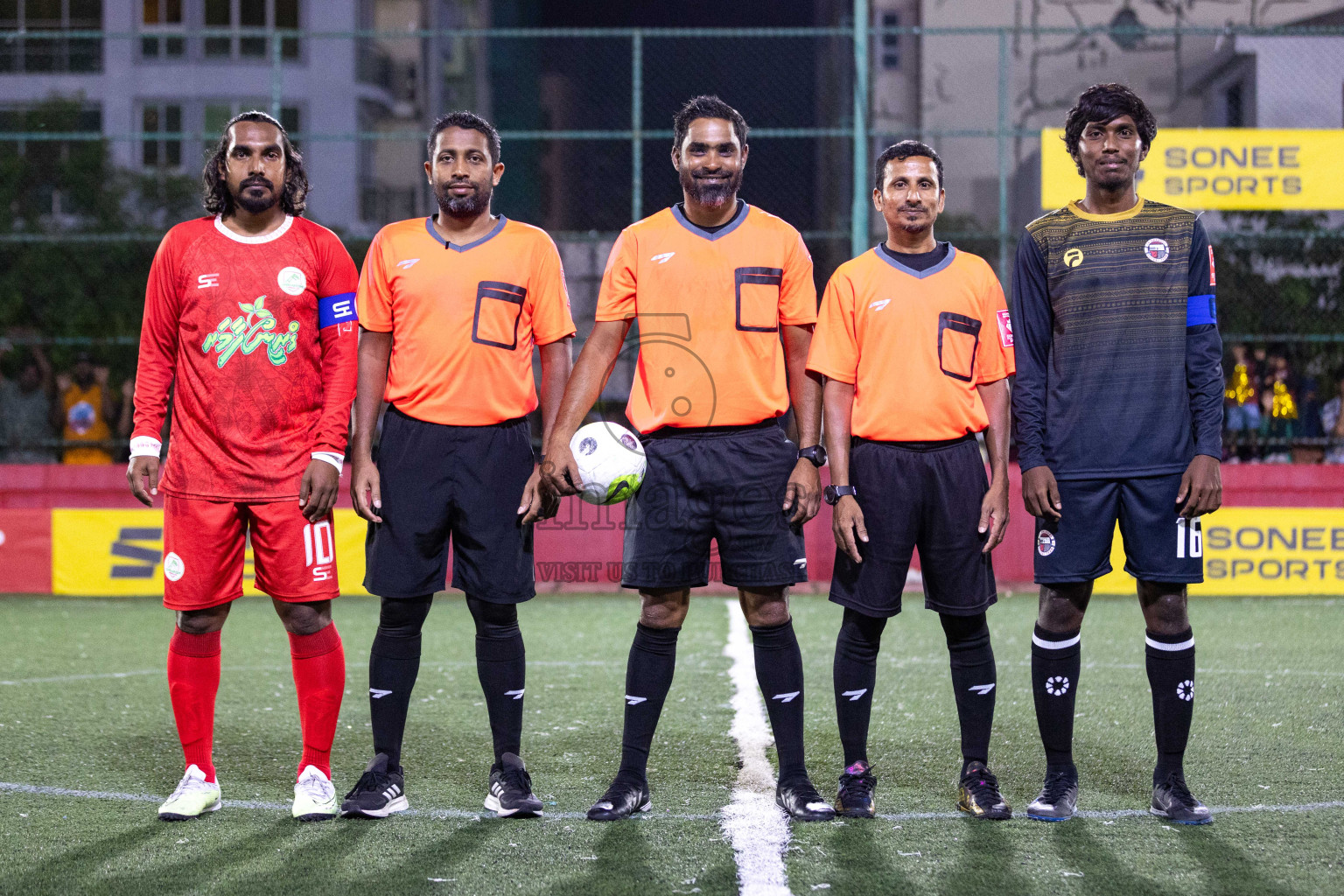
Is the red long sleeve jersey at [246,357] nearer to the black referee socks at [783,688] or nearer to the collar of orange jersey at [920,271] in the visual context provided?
the black referee socks at [783,688]

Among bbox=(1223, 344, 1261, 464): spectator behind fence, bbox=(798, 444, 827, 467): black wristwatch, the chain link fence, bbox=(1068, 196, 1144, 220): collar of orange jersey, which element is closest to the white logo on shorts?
bbox=(798, 444, 827, 467): black wristwatch

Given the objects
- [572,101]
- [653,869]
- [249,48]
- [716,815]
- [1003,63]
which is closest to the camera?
[653,869]

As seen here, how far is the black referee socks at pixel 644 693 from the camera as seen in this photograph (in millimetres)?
4004

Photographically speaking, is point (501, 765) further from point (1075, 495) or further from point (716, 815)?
point (1075, 495)

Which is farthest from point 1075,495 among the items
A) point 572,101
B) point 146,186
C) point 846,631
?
point 572,101

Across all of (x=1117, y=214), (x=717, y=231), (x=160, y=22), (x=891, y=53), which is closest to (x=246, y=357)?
(x=717, y=231)

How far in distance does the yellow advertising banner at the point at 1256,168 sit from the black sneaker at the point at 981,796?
8767mm

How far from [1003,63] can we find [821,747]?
9.19 m

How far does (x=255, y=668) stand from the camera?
6.90 meters

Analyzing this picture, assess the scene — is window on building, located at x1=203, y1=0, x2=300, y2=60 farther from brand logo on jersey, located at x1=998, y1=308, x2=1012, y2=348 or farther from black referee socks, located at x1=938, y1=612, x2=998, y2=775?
black referee socks, located at x1=938, y1=612, x2=998, y2=775

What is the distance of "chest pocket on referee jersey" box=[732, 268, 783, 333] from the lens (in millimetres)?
3924

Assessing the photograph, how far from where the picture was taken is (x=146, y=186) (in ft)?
47.6

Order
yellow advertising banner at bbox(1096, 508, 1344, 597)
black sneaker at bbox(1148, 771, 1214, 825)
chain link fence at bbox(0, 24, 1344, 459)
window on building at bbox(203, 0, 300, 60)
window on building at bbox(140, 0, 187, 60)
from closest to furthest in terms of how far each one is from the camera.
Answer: black sneaker at bbox(1148, 771, 1214, 825) < yellow advertising banner at bbox(1096, 508, 1344, 597) < chain link fence at bbox(0, 24, 1344, 459) < window on building at bbox(140, 0, 187, 60) < window on building at bbox(203, 0, 300, 60)

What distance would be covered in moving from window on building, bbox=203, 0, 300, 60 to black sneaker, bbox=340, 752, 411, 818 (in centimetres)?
2452
